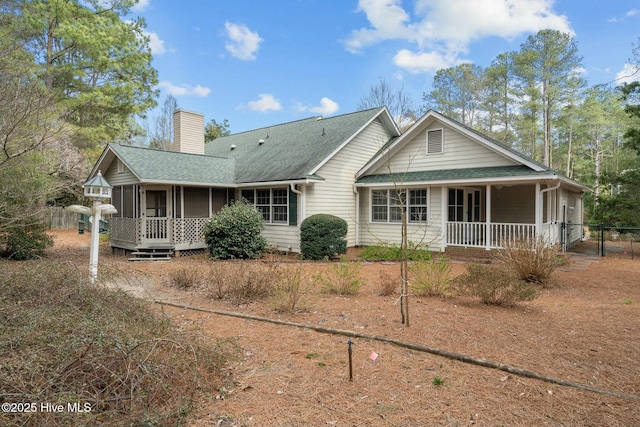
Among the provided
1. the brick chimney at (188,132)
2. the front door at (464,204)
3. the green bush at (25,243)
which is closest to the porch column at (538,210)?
the front door at (464,204)

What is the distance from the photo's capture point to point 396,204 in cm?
1536

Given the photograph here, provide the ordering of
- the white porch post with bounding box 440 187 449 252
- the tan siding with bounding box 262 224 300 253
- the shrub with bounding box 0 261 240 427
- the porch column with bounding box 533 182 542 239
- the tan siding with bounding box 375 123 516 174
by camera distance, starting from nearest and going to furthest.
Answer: the shrub with bounding box 0 261 240 427 < the porch column with bounding box 533 182 542 239 < the tan siding with bounding box 375 123 516 174 < the white porch post with bounding box 440 187 449 252 < the tan siding with bounding box 262 224 300 253

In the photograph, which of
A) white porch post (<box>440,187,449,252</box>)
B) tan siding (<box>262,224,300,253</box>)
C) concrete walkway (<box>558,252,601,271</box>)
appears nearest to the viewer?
concrete walkway (<box>558,252,601,271</box>)

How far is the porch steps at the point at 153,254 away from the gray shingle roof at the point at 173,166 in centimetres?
268

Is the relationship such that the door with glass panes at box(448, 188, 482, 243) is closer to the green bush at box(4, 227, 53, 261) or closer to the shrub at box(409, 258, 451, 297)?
the shrub at box(409, 258, 451, 297)

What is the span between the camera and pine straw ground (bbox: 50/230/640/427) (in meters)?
3.13

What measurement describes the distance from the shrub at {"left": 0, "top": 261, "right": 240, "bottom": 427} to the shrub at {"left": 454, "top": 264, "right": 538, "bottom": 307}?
4324mm

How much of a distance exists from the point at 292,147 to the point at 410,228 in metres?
6.55

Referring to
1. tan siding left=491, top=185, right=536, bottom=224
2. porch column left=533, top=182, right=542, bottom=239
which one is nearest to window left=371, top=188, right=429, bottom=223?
porch column left=533, top=182, right=542, bottom=239

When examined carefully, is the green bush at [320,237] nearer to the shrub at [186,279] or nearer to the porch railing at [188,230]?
the porch railing at [188,230]

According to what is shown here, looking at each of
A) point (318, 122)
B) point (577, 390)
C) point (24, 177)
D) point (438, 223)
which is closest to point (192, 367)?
point (577, 390)

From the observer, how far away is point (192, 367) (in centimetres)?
354

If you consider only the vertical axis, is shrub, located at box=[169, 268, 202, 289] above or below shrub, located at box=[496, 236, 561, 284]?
below

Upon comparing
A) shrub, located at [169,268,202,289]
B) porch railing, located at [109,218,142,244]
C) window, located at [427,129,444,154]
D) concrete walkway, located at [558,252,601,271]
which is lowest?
concrete walkway, located at [558,252,601,271]
